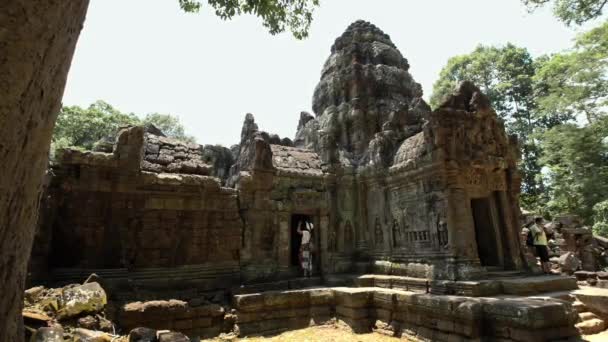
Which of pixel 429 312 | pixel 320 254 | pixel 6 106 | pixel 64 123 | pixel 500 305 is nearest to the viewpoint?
pixel 6 106

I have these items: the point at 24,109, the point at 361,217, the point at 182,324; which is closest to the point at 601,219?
the point at 361,217

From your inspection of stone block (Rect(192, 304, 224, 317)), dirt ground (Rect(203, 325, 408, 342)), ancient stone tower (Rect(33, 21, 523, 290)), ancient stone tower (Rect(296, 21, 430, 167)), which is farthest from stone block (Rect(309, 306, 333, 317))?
ancient stone tower (Rect(296, 21, 430, 167))

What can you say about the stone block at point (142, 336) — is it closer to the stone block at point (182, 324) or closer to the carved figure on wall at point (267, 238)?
the stone block at point (182, 324)

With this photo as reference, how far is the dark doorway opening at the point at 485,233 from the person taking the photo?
9133 mm

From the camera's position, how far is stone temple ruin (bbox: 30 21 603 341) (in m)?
6.60

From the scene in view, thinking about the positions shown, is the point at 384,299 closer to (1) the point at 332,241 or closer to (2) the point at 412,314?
(2) the point at 412,314

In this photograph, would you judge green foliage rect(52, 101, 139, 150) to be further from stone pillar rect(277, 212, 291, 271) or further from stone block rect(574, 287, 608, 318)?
stone block rect(574, 287, 608, 318)

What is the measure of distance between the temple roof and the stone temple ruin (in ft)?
0.18

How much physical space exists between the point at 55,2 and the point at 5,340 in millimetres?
1635

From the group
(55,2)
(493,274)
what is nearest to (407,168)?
(493,274)

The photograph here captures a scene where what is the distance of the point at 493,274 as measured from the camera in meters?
8.01

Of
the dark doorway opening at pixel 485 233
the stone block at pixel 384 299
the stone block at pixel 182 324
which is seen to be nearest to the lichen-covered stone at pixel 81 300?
the stone block at pixel 182 324

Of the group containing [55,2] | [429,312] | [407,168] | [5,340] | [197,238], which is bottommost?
[429,312]

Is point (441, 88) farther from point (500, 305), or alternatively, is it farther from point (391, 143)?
point (500, 305)
